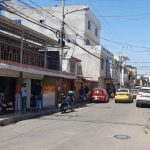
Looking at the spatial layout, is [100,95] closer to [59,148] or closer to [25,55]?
[25,55]

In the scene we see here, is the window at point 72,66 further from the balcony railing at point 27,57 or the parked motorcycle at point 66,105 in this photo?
the parked motorcycle at point 66,105

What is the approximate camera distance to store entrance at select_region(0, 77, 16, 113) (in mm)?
21906

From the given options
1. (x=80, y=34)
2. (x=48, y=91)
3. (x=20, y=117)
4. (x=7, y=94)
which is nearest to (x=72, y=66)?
(x=80, y=34)

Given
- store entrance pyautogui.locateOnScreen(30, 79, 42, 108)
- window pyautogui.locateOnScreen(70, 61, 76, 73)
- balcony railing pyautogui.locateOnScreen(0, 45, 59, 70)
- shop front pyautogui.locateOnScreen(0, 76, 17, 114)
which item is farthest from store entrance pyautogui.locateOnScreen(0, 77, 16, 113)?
window pyautogui.locateOnScreen(70, 61, 76, 73)

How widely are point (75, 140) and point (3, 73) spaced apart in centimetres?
1056

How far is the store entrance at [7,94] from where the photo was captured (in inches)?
862

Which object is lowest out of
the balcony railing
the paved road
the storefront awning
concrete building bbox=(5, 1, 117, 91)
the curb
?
the paved road

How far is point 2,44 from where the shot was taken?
27281 mm

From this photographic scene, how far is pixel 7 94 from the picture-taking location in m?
24.1

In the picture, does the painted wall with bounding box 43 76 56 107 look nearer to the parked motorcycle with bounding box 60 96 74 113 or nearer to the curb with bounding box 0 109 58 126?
the parked motorcycle with bounding box 60 96 74 113

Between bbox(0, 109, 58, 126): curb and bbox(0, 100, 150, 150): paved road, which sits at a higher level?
bbox(0, 109, 58, 126): curb

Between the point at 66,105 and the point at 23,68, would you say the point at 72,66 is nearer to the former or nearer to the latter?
the point at 66,105

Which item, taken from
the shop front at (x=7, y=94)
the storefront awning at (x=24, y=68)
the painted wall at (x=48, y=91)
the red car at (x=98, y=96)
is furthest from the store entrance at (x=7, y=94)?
the red car at (x=98, y=96)

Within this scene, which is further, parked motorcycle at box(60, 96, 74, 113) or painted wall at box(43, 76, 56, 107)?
painted wall at box(43, 76, 56, 107)
